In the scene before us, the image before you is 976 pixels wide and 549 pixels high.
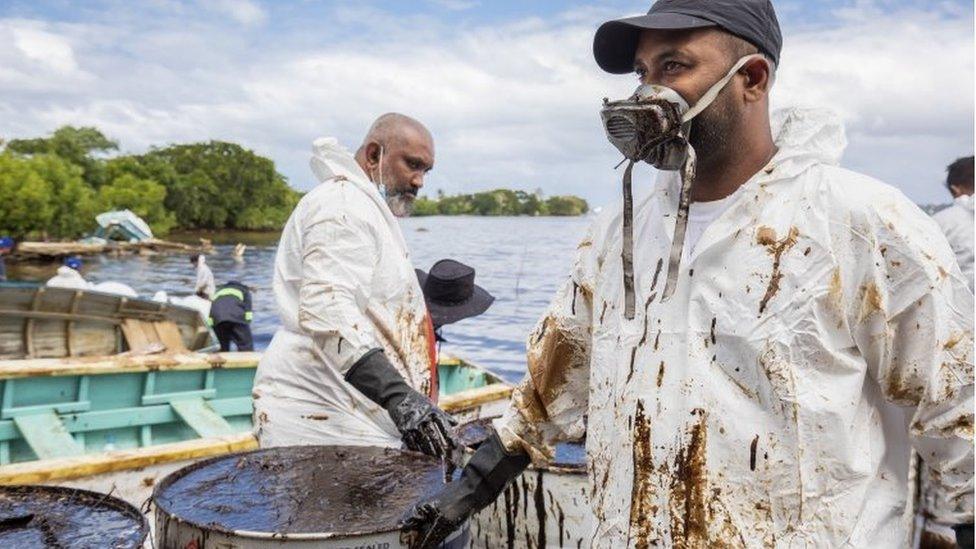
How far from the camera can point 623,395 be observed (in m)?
1.78

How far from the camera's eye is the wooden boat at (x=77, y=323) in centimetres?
981

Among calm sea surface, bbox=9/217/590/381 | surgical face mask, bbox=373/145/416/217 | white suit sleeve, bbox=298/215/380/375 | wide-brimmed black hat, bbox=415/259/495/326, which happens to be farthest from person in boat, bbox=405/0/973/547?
calm sea surface, bbox=9/217/590/381

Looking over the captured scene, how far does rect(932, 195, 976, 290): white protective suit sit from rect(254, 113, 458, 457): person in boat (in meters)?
5.21

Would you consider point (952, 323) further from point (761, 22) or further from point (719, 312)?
point (761, 22)

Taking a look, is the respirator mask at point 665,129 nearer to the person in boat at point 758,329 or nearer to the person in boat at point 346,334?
the person in boat at point 758,329

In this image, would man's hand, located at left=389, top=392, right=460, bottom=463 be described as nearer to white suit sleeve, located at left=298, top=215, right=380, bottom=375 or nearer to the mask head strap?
white suit sleeve, located at left=298, top=215, right=380, bottom=375

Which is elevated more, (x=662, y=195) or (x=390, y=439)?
(x=662, y=195)

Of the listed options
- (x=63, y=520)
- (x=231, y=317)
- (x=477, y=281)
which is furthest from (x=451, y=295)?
(x=477, y=281)

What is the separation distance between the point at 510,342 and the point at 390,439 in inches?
768

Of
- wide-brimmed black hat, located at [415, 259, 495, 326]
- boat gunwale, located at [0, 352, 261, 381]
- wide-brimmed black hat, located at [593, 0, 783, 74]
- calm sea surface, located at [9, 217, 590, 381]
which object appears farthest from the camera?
calm sea surface, located at [9, 217, 590, 381]

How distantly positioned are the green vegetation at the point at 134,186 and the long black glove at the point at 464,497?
63883mm

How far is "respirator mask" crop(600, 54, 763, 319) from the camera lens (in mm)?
1711

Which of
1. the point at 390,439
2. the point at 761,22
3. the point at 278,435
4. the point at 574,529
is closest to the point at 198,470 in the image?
the point at 278,435

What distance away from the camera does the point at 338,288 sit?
10.2 ft
